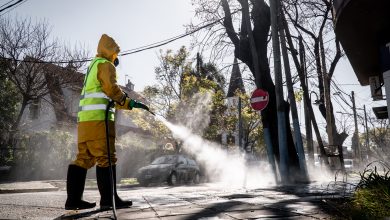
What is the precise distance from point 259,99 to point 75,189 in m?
7.64

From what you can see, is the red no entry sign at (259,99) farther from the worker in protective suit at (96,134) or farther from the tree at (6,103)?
the tree at (6,103)

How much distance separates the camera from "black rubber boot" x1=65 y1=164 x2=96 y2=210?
4059 mm

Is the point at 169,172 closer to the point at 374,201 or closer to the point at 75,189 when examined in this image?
the point at 75,189

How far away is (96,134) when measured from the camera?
13.5ft

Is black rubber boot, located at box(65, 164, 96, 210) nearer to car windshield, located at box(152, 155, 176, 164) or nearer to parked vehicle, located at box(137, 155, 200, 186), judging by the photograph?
parked vehicle, located at box(137, 155, 200, 186)

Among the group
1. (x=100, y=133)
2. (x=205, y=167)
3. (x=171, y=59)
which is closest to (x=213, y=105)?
(x=171, y=59)

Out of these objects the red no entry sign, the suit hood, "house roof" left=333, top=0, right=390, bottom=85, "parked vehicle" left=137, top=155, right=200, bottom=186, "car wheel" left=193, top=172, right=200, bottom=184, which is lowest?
"car wheel" left=193, top=172, right=200, bottom=184

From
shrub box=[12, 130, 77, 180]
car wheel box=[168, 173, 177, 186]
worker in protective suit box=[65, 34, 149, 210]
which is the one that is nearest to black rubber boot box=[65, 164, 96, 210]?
worker in protective suit box=[65, 34, 149, 210]

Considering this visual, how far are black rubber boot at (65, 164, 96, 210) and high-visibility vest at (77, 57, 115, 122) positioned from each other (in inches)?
23.1

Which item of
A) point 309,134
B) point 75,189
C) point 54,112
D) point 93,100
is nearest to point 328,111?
point 309,134

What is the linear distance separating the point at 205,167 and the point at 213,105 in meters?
7.29

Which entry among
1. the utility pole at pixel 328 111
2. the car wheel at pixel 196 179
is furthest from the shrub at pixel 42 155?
the utility pole at pixel 328 111

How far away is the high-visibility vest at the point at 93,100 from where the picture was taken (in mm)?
4223

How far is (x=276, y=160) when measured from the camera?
12289 millimetres
